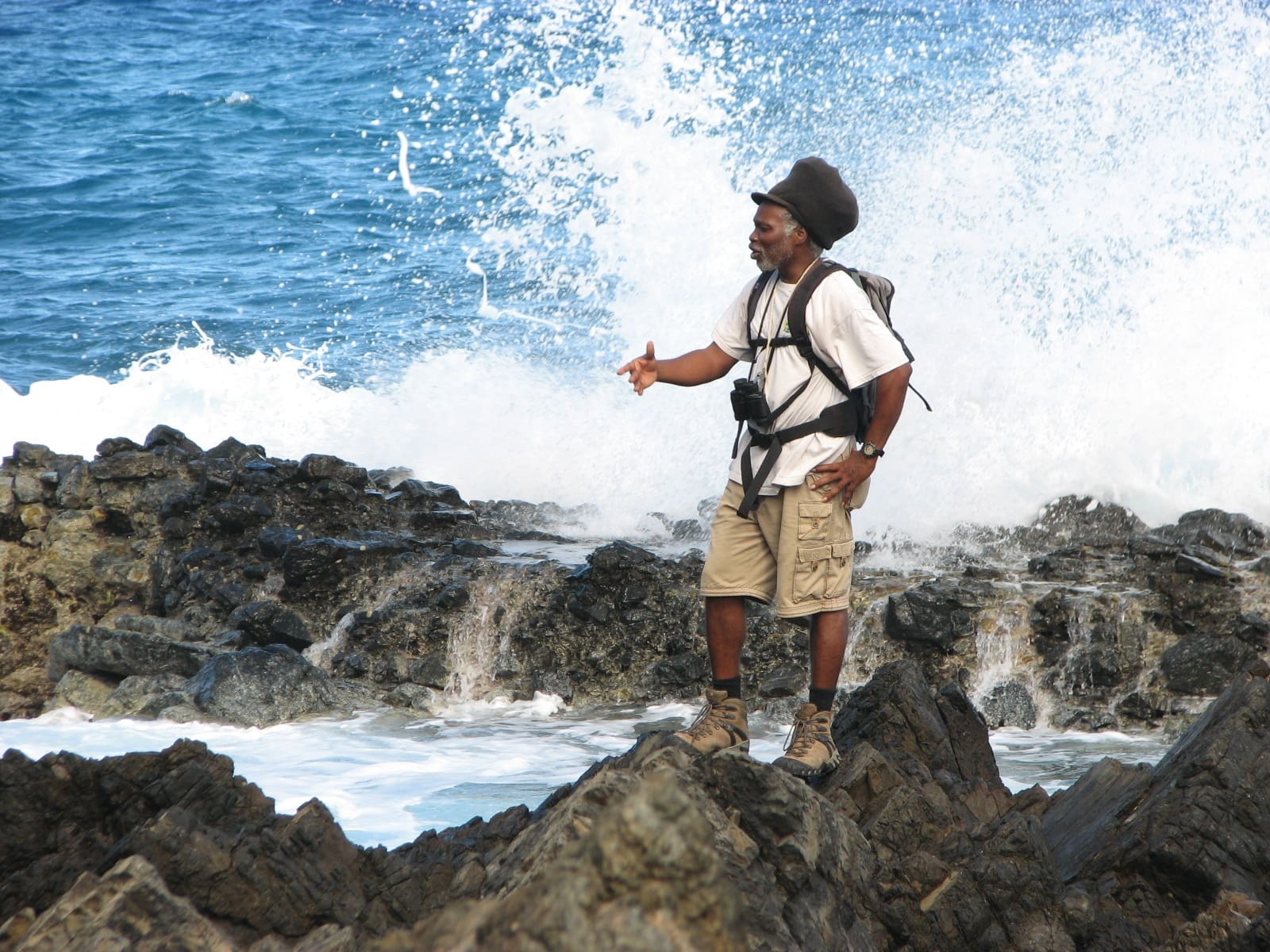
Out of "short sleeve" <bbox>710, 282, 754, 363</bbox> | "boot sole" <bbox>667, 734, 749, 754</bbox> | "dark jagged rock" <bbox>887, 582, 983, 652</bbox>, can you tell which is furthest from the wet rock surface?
"dark jagged rock" <bbox>887, 582, 983, 652</bbox>

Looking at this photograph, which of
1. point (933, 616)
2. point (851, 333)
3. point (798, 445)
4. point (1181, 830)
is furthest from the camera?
point (933, 616)

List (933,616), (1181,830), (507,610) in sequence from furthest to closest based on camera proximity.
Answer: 1. (507,610)
2. (933,616)
3. (1181,830)

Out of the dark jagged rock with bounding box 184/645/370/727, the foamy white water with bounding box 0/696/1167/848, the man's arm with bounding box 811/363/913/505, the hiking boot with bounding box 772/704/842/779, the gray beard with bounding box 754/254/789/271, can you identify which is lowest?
the foamy white water with bounding box 0/696/1167/848

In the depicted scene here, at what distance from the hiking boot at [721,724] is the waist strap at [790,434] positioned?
2.15 feet

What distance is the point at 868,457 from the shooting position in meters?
4.09

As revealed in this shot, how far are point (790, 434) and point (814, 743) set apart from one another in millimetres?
1039

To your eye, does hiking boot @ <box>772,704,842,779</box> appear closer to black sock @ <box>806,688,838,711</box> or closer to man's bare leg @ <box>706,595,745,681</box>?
black sock @ <box>806,688,838,711</box>

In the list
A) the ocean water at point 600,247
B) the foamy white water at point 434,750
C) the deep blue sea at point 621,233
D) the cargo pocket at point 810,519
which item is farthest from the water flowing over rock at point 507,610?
the cargo pocket at point 810,519

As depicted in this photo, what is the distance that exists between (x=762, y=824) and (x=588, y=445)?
357 inches

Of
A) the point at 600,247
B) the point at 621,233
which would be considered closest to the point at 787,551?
the point at 621,233

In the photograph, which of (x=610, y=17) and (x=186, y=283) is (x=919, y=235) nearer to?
(x=186, y=283)

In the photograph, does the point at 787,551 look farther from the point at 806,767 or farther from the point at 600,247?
the point at 600,247

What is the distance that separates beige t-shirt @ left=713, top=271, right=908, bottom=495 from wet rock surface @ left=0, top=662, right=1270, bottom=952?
3.36 ft

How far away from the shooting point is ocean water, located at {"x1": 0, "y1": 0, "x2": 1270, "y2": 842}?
9.88 metres
